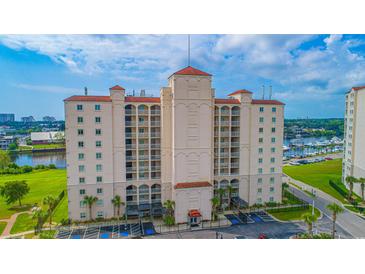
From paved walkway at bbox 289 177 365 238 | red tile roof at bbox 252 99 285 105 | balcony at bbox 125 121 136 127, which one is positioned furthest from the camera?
red tile roof at bbox 252 99 285 105

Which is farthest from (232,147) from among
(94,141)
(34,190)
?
(34,190)

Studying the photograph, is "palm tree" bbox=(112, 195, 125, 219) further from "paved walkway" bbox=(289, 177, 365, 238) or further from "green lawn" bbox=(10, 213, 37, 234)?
"paved walkway" bbox=(289, 177, 365, 238)

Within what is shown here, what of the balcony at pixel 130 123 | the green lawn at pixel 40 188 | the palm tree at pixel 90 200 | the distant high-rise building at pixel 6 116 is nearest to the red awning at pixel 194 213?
the palm tree at pixel 90 200

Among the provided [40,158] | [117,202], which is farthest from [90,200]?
[40,158]

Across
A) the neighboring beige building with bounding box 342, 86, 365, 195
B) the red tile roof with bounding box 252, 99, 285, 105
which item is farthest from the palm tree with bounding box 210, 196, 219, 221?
the neighboring beige building with bounding box 342, 86, 365, 195

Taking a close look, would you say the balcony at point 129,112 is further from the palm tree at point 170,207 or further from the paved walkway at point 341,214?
the paved walkway at point 341,214
